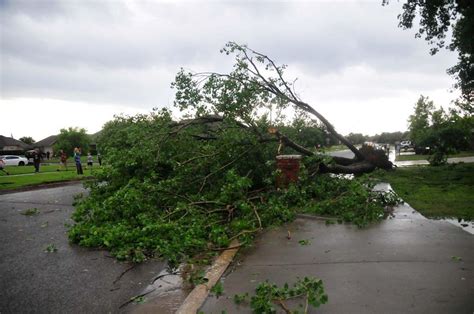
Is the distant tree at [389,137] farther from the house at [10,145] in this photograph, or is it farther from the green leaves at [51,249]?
the green leaves at [51,249]

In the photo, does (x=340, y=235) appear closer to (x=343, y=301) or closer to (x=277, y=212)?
(x=277, y=212)

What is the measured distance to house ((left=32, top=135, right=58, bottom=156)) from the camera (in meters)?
80.4

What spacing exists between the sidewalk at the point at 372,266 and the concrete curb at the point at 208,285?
10cm

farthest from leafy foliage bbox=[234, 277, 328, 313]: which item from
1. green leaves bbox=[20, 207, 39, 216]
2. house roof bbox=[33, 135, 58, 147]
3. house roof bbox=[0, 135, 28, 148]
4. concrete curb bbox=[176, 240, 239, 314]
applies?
house roof bbox=[33, 135, 58, 147]

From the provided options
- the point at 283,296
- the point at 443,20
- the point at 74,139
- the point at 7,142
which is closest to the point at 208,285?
the point at 283,296

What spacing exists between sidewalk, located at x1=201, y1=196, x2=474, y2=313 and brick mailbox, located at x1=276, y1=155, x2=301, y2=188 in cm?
238

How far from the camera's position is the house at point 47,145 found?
264 ft

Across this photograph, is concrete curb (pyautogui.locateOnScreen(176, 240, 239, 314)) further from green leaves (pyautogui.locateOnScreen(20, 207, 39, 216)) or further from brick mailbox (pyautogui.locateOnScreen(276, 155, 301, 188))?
green leaves (pyautogui.locateOnScreen(20, 207, 39, 216))

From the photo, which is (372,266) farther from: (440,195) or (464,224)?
(440,195)

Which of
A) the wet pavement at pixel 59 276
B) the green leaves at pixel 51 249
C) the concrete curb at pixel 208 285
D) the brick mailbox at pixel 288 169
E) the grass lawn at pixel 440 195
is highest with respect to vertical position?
the brick mailbox at pixel 288 169

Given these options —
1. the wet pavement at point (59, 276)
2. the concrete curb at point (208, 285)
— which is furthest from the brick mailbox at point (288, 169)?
the wet pavement at point (59, 276)

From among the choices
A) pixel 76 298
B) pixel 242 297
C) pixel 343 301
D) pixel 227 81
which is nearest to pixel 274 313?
pixel 242 297

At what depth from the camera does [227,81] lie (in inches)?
366

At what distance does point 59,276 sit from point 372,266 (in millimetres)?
3817
